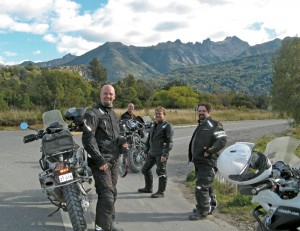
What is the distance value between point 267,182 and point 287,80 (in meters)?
16.4

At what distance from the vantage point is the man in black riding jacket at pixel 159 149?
292 inches

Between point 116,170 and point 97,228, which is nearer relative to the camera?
point 97,228

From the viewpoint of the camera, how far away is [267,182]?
10.1 feet

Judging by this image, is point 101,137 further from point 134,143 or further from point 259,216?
point 134,143

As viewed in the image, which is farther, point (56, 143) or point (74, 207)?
point (56, 143)

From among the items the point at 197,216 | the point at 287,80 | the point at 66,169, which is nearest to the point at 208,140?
the point at 197,216

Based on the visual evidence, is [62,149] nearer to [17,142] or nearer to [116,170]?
[116,170]

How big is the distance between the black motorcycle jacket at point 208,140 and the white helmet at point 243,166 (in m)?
2.90

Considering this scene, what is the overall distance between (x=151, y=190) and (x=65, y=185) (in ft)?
10.3

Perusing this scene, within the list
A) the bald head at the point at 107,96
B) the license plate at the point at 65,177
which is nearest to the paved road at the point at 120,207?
the license plate at the point at 65,177

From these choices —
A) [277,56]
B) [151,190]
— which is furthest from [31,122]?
[151,190]

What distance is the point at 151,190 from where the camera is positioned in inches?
305

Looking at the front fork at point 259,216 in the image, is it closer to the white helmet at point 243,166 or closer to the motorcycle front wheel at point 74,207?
the white helmet at point 243,166

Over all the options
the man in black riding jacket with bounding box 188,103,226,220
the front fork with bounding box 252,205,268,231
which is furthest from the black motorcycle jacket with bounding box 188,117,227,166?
the front fork with bounding box 252,205,268,231
